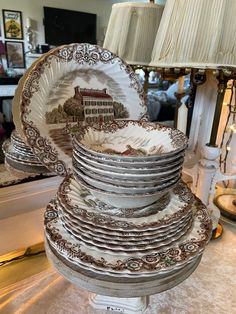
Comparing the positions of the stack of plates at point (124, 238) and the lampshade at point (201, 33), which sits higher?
the lampshade at point (201, 33)

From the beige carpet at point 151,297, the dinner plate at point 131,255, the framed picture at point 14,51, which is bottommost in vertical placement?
the beige carpet at point 151,297

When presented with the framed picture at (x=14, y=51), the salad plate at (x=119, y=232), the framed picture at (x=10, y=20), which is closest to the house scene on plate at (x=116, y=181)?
the salad plate at (x=119, y=232)

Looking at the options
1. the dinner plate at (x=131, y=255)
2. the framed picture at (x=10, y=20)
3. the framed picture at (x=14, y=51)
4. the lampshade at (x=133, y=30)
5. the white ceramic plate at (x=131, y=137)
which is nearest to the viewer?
the dinner plate at (x=131, y=255)

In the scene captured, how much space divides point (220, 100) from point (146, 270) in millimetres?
440

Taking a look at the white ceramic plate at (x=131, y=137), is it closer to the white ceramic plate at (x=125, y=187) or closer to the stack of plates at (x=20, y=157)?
the white ceramic plate at (x=125, y=187)

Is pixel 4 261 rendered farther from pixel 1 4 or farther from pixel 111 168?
pixel 1 4

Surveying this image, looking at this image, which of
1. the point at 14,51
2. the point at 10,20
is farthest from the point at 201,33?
the point at 14,51

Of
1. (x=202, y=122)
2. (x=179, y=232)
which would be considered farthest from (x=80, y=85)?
(x=202, y=122)

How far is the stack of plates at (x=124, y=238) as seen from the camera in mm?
368

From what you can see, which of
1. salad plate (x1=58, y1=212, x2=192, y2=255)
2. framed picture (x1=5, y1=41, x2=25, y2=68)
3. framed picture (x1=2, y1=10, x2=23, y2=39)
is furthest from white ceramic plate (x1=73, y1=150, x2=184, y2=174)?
framed picture (x1=5, y1=41, x2=25, y2=68)

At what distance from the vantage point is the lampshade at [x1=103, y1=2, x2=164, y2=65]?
72 centimetres

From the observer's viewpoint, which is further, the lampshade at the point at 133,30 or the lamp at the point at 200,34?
the lampshade at the point at 133,30

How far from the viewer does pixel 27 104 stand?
1.76 ft

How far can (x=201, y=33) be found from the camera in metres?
0.48
